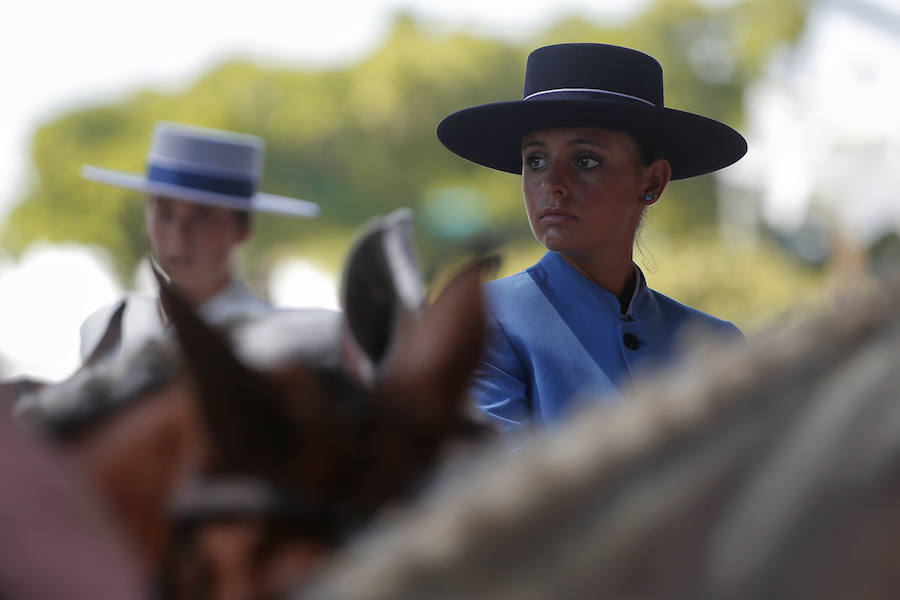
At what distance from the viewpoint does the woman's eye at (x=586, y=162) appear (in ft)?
7.32

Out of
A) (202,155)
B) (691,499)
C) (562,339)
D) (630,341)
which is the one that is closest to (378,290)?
(691,499)

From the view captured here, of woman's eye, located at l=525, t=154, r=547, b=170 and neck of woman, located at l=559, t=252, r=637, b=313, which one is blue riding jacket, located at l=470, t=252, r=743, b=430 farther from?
woman's eye, located at l=525, t=154, r=547, b=170

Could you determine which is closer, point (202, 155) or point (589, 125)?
point (589, 125)

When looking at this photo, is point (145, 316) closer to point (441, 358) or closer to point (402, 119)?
point (441, 358)

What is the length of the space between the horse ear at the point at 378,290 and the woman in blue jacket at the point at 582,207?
779mm

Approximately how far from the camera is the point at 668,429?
631 millimetres

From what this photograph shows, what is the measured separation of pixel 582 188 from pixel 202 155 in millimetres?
1866

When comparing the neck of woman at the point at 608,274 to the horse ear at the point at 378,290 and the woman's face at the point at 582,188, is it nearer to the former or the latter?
the woman's face at the point at 582,188

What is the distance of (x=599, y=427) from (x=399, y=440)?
8.9 inches

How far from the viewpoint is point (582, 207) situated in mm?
2191

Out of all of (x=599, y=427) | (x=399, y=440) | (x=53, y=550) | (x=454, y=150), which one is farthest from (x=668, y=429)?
(x=454, y=150)

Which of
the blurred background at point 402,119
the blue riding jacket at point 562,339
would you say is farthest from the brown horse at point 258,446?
the blurred background at point 402,119

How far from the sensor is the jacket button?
204 cm

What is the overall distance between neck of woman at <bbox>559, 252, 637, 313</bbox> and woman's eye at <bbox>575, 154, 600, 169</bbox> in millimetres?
203
